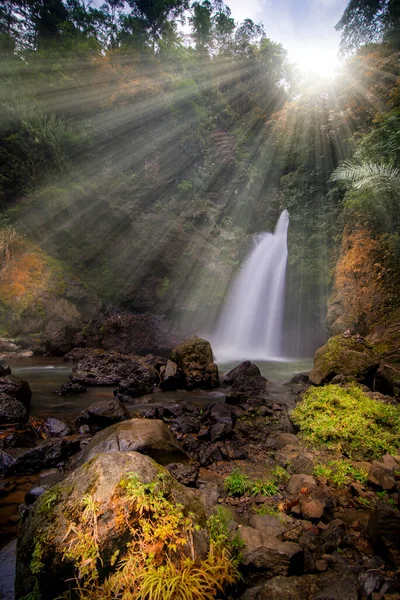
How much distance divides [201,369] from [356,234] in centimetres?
864

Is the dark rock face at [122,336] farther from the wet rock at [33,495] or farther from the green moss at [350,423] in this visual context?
the wet rock at [33,495]

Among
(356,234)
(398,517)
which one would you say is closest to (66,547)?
(398,517)

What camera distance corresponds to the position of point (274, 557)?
2320mm

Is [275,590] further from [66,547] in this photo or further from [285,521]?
[66,547]

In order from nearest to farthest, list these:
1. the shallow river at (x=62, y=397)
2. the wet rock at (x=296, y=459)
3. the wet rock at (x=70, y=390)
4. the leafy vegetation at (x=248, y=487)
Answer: the leafy vegetation at (x=248, y=487) < the wet rock at (x=296, y=459) < the shallow river at (x=62, y=397) < the wet rock at (x=70, y=390)

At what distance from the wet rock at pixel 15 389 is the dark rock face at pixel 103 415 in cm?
201

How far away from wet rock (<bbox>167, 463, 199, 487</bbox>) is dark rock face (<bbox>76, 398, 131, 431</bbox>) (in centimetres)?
217

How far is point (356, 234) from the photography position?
11484mm

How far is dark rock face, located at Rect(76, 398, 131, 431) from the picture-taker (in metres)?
5.81

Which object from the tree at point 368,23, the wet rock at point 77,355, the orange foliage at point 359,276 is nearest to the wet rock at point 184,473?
the orange foliage at point 359,276

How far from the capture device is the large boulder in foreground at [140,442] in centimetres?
393

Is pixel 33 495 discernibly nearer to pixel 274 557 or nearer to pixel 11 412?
Answer: pixel 274 557

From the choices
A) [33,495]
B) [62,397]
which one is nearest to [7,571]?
[33,495]

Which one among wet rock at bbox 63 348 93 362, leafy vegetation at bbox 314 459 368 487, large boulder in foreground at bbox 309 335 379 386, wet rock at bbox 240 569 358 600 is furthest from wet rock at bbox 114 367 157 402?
wet rock at bbox 240 569 358 600
